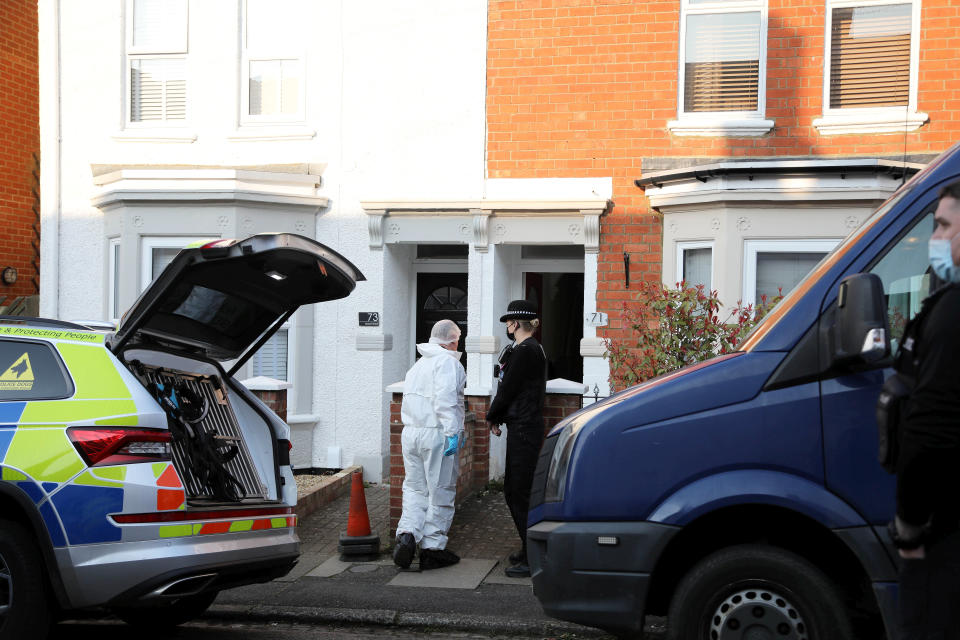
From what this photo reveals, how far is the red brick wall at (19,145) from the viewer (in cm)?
1423

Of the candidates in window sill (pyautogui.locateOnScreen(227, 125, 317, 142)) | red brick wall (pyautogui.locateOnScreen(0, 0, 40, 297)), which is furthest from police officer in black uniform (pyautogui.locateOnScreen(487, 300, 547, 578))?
red brick wall (pyautogui.locateOnScreen(0, 0, 40, 297))

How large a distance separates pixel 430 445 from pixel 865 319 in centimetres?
428

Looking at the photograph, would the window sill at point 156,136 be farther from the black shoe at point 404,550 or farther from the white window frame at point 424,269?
the black shoe at point 404,550

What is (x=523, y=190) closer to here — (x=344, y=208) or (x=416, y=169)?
(x=416, y=169)

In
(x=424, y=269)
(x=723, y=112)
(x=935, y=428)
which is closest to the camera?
(x=935, y=428)

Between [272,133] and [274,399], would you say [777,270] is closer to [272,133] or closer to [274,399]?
[274,399]

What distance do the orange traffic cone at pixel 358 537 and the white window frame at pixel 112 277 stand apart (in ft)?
17.3

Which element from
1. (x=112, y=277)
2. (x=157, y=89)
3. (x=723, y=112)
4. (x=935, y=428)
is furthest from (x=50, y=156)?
(x=935, y=428)

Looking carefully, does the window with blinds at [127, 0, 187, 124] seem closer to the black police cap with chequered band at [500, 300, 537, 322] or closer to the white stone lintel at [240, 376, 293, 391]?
the white stone lintel at [240, 376, 293, 391]

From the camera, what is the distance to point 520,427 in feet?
24.7

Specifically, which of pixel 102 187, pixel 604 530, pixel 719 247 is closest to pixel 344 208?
pixel 102 187

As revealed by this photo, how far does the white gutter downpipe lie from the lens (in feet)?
39.2

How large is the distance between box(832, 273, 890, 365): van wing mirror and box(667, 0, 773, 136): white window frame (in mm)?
6922

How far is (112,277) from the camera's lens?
39.0 ft
